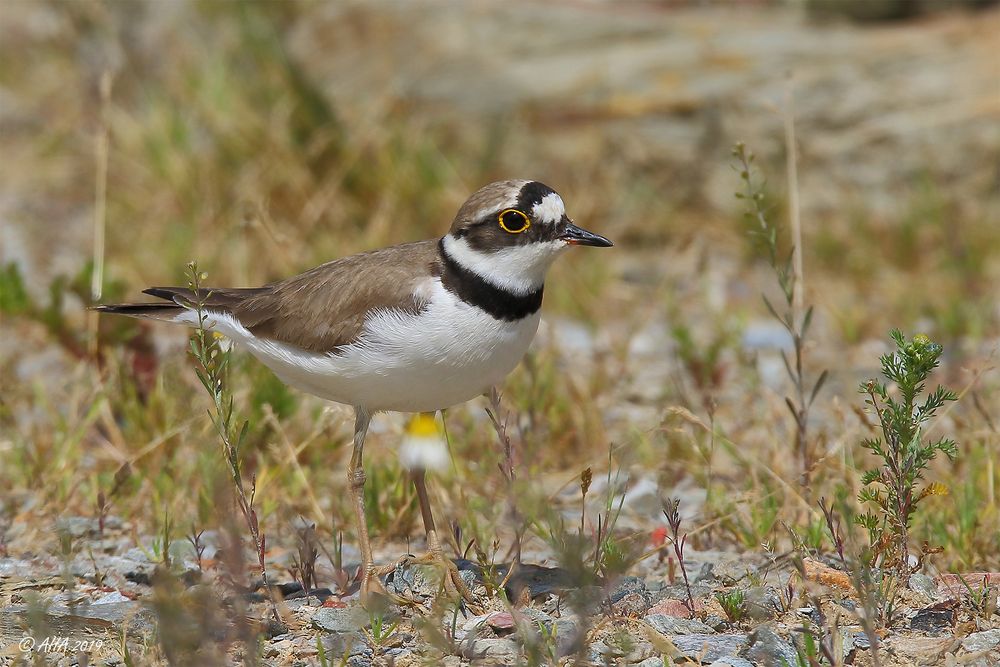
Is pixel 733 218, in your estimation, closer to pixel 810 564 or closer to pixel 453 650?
pixel 810 564

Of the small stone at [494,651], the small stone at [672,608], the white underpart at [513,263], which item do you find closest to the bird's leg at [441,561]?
the small stone at [494,651]

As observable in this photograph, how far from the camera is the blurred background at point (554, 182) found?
5262 mm

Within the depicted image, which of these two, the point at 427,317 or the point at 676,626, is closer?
the point at 676,626

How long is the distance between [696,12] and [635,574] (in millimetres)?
5606

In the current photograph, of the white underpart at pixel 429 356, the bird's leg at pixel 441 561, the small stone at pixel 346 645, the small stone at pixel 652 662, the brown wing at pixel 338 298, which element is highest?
the brown wing at pixel 338 298

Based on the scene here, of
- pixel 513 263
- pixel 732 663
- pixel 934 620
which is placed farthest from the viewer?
pixel 513 263

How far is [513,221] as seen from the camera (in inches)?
150

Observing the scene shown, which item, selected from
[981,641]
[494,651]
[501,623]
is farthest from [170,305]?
[981,641]

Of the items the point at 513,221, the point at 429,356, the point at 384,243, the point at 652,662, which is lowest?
the point at 652,662

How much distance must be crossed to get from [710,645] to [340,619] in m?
1.02

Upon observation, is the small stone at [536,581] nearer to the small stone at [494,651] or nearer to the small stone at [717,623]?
the small stone at [494,651]

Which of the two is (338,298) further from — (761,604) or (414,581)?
(761,604)

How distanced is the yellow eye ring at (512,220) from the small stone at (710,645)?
1.31 m

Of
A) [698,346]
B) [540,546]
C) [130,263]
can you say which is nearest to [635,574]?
[540,546]
